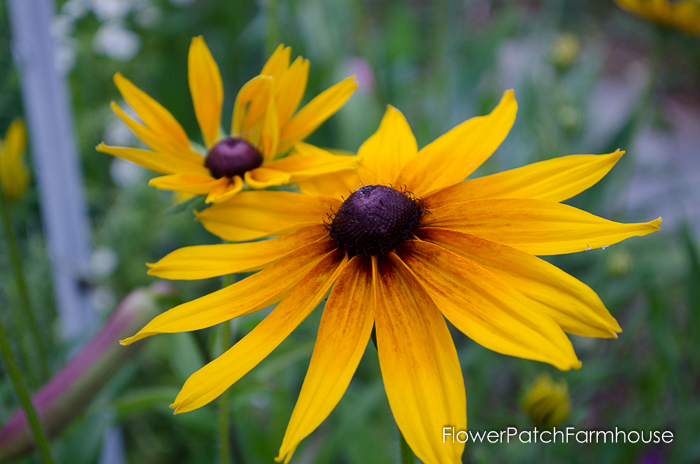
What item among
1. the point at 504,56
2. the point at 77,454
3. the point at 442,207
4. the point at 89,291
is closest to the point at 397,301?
the point at 442,207

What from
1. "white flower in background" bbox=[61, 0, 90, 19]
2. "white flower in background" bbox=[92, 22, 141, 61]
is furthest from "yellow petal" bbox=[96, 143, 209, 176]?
"white flower in background" bbox=[61, 0, 90, 19]

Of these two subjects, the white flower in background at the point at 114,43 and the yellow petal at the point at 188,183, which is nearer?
the yellow petal at the point at 188,183

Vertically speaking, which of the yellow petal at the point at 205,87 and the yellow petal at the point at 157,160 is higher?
the yellow petal at the point at 205,87

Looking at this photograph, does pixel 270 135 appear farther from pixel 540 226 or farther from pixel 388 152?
pixel 540 226

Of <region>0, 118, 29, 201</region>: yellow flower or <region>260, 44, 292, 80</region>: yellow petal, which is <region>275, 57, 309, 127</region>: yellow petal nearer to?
<region>260, 44, 292, 80</region>: yellow petal

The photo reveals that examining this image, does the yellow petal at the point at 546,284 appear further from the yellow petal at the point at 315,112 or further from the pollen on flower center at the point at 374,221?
the yellow petal at the point at 315,112

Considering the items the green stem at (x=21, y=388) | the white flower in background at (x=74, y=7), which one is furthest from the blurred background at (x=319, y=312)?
the green stem at (x=21, y=388)
